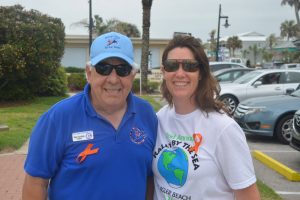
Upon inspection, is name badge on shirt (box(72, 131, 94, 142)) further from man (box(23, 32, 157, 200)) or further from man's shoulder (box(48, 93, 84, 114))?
man's shoulder (box(48, 93, 84, 114))

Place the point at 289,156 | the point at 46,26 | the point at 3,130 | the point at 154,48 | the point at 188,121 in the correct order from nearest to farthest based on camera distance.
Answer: the point at 188,121
the point at 289,156
the point at 3,130
the point at 46,26
the point at 154,48

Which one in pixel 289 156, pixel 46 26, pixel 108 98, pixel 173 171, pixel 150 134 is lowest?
pixel 289 156

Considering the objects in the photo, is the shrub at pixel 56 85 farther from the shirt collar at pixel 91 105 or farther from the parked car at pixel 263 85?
the shirt collar at pixel 91 105

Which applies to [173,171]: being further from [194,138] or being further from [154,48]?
[154,48]

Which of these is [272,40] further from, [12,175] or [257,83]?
[12,175]

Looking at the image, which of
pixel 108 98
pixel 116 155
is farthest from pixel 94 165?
pixel 108 98

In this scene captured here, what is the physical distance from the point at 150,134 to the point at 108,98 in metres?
0.35

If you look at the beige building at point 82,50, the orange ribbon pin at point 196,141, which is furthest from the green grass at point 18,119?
the beige building at point 82,50

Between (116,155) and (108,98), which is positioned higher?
(108,98)

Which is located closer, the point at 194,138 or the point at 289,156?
the point at 194,138

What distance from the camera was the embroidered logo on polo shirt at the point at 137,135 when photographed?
247cm

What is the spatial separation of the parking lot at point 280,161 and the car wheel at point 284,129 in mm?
165

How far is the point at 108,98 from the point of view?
2.42 meters

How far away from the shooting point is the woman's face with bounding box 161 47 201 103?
255 cm
